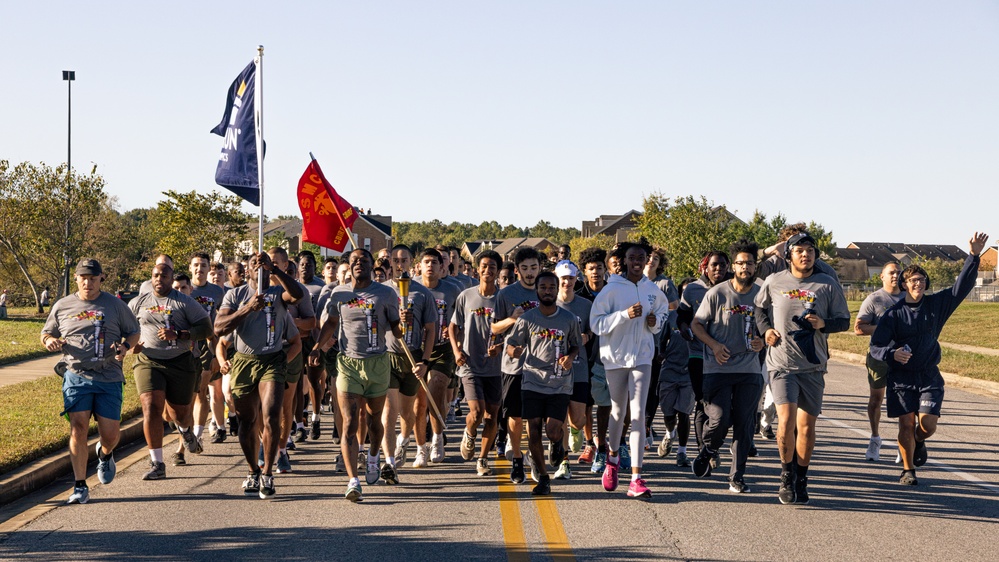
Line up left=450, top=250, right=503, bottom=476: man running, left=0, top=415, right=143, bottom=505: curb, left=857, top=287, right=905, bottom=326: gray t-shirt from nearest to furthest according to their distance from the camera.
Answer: left=0, top=415, right=143, bottom=505: curb → left=450, top=250, right=503, bottom=476: man running → left=857, top=287, right=905, bottom=326: gray t-shirt

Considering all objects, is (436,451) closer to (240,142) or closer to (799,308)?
(799,308)

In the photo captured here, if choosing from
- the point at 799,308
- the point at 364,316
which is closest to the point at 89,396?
the point at 364,316

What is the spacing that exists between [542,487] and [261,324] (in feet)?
8.83

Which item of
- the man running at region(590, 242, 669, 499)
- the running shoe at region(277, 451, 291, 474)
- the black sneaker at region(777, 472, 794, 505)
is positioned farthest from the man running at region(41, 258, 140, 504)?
the black sneaker at region(777, 472, 794, 505)

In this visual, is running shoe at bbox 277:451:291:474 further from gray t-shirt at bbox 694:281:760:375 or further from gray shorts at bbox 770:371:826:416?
gray shorts at bbox 770:371:826:416

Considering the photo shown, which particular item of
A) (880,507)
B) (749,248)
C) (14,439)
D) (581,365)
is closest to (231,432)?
(14,439)

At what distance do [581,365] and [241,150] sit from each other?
12546 millimetres

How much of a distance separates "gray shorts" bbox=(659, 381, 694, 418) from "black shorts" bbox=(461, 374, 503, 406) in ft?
5.63

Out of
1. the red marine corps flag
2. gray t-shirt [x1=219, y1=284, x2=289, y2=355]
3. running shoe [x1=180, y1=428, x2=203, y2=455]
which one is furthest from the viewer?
the red marine corps flag

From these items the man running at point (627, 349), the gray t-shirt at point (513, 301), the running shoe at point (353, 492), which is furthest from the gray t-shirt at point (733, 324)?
the running shoe at point (353, 492)

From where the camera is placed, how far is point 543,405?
8422 mm

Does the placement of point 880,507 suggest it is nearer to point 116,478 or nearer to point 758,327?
point 758,327

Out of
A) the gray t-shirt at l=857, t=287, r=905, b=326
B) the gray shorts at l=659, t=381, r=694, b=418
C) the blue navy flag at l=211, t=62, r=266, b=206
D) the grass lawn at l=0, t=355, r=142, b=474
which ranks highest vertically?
the blue navy flag at l=211, t=62, r=266, b=206

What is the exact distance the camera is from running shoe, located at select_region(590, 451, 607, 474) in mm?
9477
